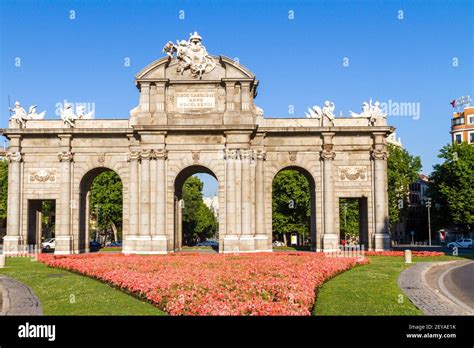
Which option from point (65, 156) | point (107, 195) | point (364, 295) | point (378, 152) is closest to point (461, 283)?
point (364, 295)

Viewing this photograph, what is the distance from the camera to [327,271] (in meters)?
28.0

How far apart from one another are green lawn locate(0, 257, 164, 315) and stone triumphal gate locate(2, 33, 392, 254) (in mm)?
15965

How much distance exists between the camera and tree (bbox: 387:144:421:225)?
78.7 meters

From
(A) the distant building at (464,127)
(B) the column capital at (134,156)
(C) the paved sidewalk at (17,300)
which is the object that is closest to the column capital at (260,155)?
(B) the column capital at (134,156)

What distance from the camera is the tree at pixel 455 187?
237ft

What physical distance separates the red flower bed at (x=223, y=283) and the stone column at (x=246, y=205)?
12311 millimetres

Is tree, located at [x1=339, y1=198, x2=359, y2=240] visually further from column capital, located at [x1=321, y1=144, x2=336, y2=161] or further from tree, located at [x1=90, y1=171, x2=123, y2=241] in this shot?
column capital, located at [x1=321, y1=144, x2=336, y2=161]

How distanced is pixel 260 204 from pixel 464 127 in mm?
75077

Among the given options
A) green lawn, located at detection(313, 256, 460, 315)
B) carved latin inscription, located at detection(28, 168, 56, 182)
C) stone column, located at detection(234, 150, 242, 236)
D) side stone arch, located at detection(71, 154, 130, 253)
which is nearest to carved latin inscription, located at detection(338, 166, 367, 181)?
stone column, located at detection(234, 150, 242, 236)

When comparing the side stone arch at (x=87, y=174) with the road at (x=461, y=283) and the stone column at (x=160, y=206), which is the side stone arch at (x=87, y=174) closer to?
the stone column at (x=160, y=206)

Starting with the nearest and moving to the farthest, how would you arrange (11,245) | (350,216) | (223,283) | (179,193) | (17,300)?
1. (17,300)
2. (223,283)
3. (11,245)
4. (179,193)
5. (350,216)

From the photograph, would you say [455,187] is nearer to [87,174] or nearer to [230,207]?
[230,207]

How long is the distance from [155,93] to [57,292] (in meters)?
26.6

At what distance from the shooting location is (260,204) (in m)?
46.1
